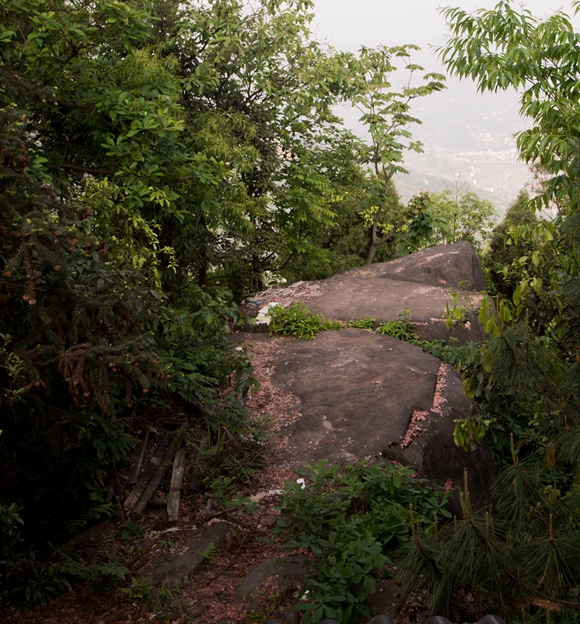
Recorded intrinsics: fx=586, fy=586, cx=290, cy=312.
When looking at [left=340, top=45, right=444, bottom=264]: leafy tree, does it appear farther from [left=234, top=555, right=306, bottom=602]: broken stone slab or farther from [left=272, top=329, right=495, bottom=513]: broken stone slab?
[left=234, top=555, right=306, bottom=602]: broken stone slab

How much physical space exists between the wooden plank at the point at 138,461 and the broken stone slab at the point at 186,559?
0.76 m

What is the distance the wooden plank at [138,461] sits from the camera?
476cm

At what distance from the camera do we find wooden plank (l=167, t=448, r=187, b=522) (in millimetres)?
4504

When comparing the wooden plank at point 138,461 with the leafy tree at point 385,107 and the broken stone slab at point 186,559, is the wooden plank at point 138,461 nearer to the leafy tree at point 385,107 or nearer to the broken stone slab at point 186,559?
the broken stone slab at point 186,559

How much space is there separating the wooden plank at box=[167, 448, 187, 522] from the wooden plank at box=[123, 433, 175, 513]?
15cm

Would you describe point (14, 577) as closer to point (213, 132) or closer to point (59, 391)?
point (59, 391)

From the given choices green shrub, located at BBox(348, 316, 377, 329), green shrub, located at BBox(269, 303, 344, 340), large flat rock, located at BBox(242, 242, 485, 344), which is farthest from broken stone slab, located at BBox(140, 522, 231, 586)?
large flat rock, located at BBox(242, 242, 485, 344)

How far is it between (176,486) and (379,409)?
2.22 m

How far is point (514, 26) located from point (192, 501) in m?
5.26

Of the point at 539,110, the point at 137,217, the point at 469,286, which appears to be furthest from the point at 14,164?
the point at 469,286

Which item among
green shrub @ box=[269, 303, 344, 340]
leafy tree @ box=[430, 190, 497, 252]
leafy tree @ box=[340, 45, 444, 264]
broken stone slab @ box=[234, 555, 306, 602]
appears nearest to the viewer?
broken stone slab @ box=[234, 555, 306, 602]

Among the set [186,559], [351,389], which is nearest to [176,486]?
[186,559]

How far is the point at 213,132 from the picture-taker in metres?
8.13

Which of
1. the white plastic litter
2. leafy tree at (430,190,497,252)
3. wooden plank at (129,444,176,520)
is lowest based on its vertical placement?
wooden plank at (129,444,176,520)
